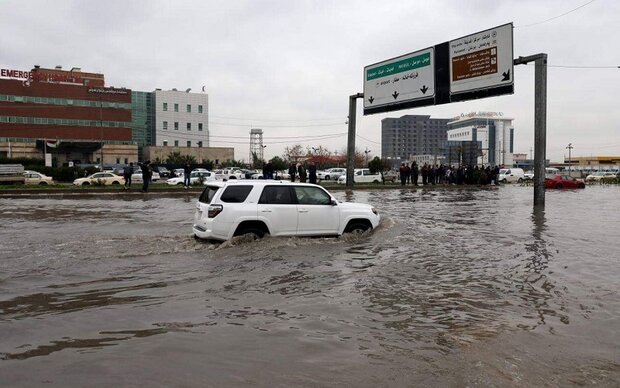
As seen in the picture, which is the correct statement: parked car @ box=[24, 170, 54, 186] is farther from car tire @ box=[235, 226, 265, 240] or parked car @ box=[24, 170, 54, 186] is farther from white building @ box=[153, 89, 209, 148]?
white building @ box=[153, 89, 209, 148]

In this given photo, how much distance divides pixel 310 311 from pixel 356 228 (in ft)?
19.9

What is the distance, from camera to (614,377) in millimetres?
4500

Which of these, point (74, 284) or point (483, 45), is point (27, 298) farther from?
point (483, 45)

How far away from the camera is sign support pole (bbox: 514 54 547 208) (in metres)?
23.7

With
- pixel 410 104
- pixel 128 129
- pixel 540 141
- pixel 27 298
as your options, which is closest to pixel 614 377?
pixel 27 298

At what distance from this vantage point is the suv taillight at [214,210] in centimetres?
1091

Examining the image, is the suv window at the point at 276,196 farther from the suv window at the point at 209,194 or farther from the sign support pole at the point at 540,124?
the sign support pole at the point at 540,124

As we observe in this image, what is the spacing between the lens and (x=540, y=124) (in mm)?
23828

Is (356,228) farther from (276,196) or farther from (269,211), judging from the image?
(269,211)

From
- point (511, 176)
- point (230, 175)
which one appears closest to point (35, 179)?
point (230, 175)

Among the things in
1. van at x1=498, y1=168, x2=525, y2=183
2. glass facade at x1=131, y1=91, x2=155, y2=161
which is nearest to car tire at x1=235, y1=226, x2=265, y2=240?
van at x1=498, y1=168, x2=525, y2=183

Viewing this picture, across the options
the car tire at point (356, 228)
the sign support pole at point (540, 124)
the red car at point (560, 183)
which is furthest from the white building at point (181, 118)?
the car tire at point (356, 228)

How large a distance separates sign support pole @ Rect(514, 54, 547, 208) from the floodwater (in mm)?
11627

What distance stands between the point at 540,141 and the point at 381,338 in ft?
68.8
